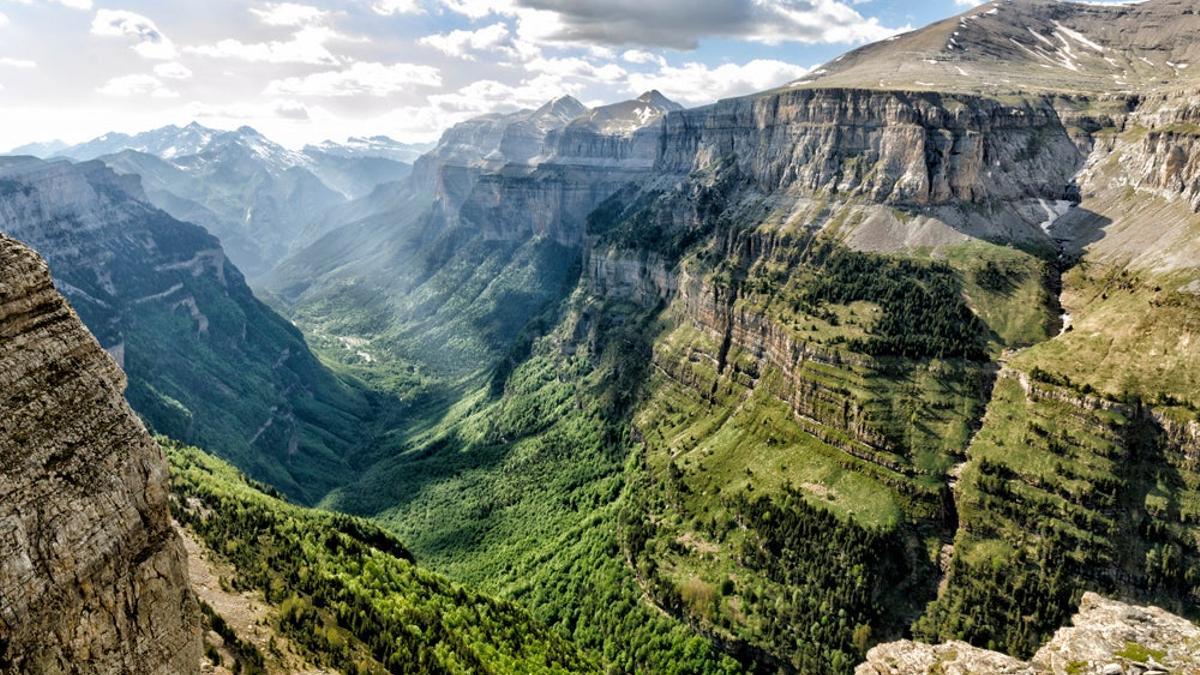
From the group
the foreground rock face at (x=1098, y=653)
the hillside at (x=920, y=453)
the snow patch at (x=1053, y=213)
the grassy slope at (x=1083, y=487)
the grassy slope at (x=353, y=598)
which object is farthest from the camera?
the snow patch at (x=1053, y=213)

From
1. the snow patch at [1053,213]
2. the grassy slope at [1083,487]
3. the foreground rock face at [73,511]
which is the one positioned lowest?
the grassy slope at [1083,487]

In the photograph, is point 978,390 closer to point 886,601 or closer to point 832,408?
point 832,408

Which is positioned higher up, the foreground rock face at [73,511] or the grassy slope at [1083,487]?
the foreground rock face at [73,511]

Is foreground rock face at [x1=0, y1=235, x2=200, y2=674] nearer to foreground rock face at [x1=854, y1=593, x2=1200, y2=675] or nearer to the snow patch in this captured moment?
foreground rock face at [x1=854, y1=593, x2=1200, y2=675]

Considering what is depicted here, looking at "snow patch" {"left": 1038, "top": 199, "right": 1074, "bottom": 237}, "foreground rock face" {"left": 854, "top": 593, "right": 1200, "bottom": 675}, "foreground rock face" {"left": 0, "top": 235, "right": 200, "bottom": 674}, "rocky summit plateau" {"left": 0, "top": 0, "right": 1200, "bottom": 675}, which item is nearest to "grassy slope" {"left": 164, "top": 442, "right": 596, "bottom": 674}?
"rocky summit plateau" {"left": 0, "top": 0, "right": 1200, "bottom": 675}

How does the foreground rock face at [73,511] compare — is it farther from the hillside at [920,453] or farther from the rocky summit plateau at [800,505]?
the hillside at [920,453]

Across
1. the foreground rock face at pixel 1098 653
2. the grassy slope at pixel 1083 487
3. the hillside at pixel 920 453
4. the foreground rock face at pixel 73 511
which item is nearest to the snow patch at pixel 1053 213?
the hillside at pixel 920 453

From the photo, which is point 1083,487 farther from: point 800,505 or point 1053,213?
point 1053,213
